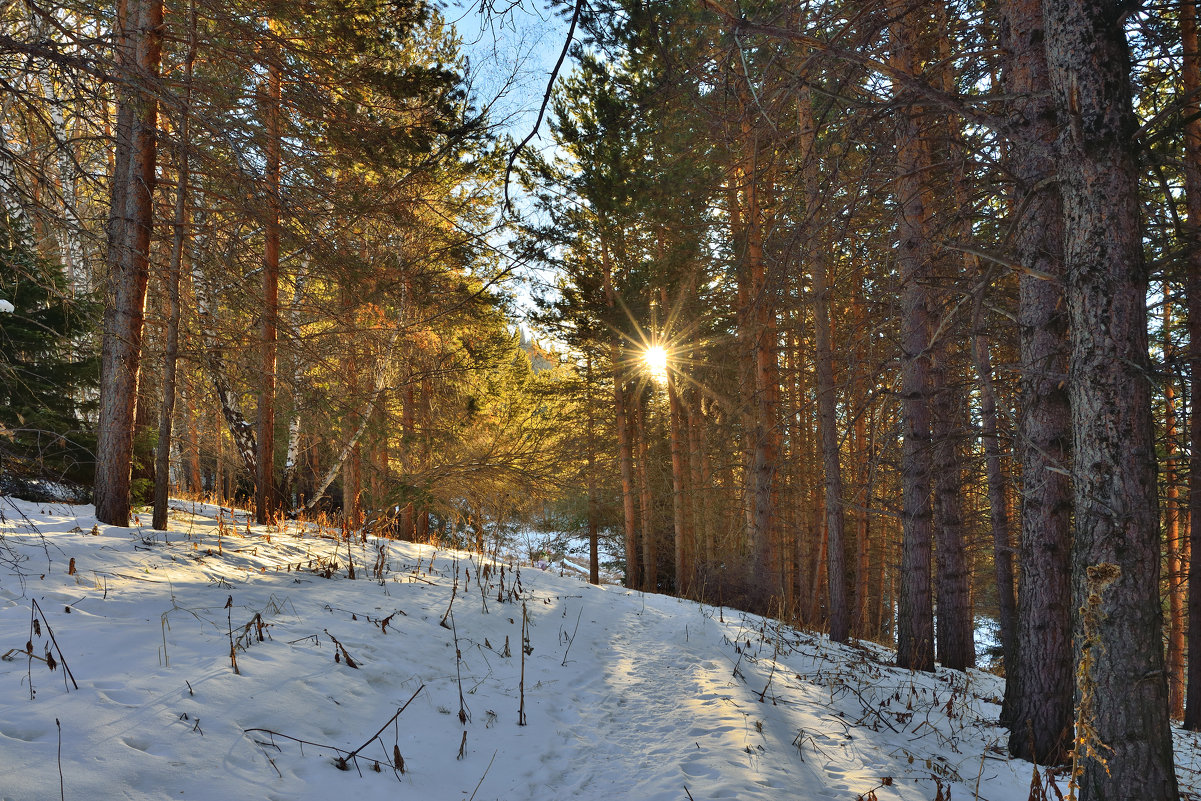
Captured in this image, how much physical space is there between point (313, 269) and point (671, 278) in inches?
359

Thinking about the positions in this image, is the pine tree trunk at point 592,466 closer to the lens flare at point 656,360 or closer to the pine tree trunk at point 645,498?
the pine tree trunk at point 645,498

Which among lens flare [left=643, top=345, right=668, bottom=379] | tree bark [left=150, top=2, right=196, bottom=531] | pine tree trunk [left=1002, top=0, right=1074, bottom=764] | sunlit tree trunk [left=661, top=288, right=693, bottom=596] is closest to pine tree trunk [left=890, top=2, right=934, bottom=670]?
pine tree trunk [left=1002, top=0, right=1074, bottom=764]

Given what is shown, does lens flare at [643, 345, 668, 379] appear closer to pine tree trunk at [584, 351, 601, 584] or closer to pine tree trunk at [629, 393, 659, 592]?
pine tree trunk at [629, 393, 659, 592]

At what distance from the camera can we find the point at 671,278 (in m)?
14.4

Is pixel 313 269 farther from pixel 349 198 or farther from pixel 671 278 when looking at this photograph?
pixel 671 278

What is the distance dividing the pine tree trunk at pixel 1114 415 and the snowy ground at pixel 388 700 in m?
0.86

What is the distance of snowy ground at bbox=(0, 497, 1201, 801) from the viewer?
102 inches

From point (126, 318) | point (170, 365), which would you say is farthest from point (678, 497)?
point (126, 318)

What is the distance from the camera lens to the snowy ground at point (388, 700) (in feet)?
8.48

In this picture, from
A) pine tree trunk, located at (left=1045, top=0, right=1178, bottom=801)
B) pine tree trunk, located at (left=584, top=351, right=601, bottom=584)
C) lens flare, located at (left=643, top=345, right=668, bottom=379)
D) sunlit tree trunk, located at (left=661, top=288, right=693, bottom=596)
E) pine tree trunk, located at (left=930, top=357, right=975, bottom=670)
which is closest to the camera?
pine tree trunk, located at (left=1045, top=0, right=1178, bottom=801)

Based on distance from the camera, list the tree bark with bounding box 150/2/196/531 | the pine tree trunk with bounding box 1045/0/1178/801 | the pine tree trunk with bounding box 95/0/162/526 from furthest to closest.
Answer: the tree bark with bounding box 150/2/196/531, the pine tree trunk with bounding box 95/0/162/526, the pine tree trunk with bounding box 1045/0/1178/801

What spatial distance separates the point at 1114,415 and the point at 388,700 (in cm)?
426

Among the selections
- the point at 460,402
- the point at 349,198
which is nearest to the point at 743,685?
the point at 349,198

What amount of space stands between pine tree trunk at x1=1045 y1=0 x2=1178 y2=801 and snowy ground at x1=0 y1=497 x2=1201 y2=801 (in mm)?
860
